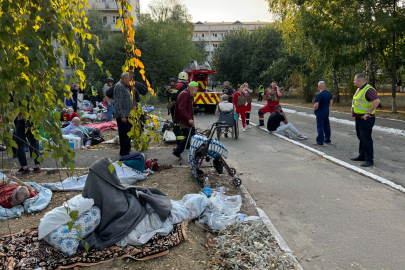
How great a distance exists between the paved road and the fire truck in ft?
34.5

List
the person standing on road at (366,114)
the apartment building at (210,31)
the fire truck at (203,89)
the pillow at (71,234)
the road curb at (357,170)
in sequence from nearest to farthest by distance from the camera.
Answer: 1. the pillow at (71,234)
2. the road curb at (357,170)
3. the person standing on road at (366,114)
4. the fire truck at (203,89)
5. the apartment building at (210,31)

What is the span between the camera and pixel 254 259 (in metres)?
3.73

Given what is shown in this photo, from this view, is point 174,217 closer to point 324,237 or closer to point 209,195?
point 209,195

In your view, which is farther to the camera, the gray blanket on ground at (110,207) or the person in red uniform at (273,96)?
the person in red uniform at (273,96)

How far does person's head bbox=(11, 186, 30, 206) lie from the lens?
5.10 meters

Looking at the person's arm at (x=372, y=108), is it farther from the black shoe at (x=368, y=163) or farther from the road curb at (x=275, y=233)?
the road curb at (x=275, y=233)

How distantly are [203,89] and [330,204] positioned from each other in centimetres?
1658

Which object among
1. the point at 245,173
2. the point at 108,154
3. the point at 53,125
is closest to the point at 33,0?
the point at 53,125

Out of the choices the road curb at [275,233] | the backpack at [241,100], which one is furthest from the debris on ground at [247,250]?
the backpack at [241,100]

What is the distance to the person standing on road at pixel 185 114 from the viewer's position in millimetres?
7641

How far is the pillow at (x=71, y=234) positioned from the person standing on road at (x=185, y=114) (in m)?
4.02

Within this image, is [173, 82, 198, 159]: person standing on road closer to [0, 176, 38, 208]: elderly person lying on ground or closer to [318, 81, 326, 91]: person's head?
[0, 176, 38, 208]: elderly person lying on ground

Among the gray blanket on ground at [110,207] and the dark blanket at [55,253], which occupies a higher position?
the gray blanket on ground at [110,207]

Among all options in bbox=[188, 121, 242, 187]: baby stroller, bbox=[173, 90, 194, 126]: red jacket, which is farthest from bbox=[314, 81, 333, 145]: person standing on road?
bbox=[188, 121, 242, 187]: baby stroller
